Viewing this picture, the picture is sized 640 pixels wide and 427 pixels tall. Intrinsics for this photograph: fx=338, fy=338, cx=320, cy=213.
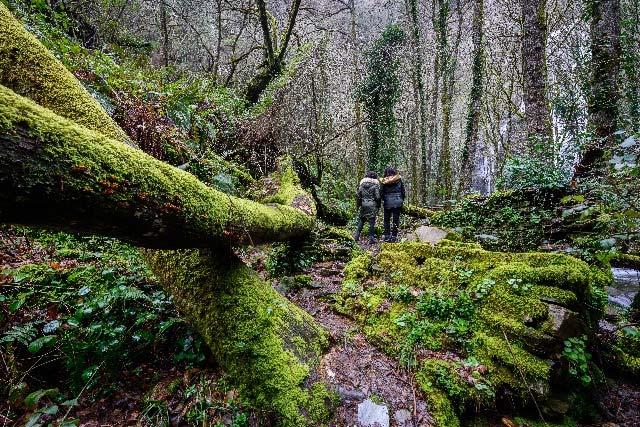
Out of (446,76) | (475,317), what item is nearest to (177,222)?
(475,317)

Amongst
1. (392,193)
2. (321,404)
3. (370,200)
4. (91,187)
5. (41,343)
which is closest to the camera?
(91,187)

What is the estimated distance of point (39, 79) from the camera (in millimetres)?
3025

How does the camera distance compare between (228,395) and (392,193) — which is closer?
(228,395)

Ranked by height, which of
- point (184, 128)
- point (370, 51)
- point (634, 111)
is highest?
point (370, 51)

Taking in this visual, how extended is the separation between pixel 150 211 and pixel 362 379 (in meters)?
2.43

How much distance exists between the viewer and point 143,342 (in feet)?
10.7

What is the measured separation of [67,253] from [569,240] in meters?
8.66

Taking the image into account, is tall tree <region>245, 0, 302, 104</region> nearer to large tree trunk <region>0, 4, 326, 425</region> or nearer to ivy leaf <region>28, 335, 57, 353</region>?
large tree trunk <region>0, 4, 326, 425</region>

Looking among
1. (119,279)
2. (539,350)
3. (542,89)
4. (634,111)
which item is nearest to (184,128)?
(119,279)

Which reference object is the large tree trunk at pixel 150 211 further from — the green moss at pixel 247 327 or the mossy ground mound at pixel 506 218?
the mossy ground mound at pixel 506 218

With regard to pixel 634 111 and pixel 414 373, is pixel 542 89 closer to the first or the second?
pixel 634 111

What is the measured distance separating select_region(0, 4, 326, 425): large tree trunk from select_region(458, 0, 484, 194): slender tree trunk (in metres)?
12.7

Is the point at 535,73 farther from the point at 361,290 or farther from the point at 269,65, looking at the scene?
the point at 269,65

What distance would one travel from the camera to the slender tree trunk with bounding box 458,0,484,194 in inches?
539
